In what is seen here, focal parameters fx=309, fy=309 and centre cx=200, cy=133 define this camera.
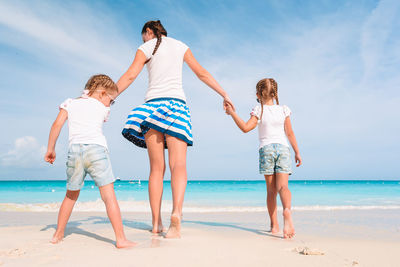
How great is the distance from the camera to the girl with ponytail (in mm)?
3408

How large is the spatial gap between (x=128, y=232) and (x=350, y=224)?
3.37 metres

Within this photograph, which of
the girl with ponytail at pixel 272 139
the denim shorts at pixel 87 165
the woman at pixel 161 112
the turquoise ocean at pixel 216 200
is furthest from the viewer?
the turquoise ocean at pixel 216 200

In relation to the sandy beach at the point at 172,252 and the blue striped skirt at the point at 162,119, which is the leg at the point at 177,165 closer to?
the blue striped skirt at the point at 162,119

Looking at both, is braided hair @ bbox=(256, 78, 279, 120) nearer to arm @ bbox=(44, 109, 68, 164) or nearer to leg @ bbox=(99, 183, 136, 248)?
leg @ bbox=(99, 183, 136, 248)

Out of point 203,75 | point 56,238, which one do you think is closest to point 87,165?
point 56,238

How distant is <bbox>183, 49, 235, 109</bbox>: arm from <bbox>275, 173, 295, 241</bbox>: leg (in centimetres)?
100

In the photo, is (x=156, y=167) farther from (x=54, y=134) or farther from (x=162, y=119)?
(x=54, y=134)

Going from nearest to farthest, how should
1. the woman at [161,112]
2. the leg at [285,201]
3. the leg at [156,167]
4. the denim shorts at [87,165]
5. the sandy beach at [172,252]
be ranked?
the sandy beach at [172,252] < the denim shorts at [87,165] < the woman at [161,112] < the leg at [156,167] < the leg at [285,201]

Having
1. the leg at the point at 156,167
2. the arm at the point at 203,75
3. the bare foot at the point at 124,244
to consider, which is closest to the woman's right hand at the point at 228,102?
the arm at the point at 203,75

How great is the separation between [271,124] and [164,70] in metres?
1.38

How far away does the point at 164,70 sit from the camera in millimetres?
3068

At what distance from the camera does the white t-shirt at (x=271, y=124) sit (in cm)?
355

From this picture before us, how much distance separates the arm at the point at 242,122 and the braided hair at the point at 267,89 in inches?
10.5

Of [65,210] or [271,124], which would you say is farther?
[271,124]
